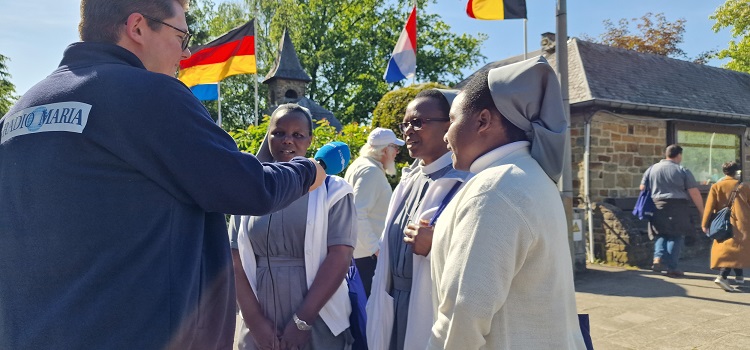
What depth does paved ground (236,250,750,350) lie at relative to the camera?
505 cm

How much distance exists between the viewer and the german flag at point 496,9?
7836 millimetres

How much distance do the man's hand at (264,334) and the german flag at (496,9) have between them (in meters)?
6.55

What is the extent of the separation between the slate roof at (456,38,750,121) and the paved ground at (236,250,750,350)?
155 inches

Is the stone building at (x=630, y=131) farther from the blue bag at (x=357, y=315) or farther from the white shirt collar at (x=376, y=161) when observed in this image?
the blue bag at (x=357, y=315)

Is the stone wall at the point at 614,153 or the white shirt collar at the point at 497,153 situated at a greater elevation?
the stone wall at the point at 614,153

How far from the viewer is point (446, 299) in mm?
1602

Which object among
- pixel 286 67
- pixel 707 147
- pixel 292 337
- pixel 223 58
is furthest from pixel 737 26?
pixel 292 337

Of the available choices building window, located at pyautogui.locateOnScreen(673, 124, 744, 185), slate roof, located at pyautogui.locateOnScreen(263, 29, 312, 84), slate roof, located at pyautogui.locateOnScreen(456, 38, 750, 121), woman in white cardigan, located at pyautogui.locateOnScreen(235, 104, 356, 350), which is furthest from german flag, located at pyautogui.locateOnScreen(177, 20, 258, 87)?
slate roof, located at pyautogui.locateOnScreen(263, 29, 312, 84)

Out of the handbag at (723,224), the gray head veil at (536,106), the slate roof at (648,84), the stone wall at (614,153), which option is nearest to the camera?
the gray head veil at (536,106)

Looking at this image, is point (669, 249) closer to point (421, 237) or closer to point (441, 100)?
point (441, 100)

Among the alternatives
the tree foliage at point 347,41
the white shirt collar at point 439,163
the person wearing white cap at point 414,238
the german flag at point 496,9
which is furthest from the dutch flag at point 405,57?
the tree foliage at point 347,41

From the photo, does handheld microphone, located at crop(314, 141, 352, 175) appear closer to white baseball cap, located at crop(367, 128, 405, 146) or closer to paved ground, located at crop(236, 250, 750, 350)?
white baseball cap, located at crop(367, 128, 405, 146)

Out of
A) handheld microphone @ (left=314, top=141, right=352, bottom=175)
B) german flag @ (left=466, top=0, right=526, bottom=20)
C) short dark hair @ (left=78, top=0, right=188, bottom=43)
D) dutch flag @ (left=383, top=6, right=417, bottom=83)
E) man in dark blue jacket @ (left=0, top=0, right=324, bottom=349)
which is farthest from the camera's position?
dutch flag @ (left=383, top=6, right=417, bottom=83)

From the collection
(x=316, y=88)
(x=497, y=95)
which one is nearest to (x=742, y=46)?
(x=316, y=88)
